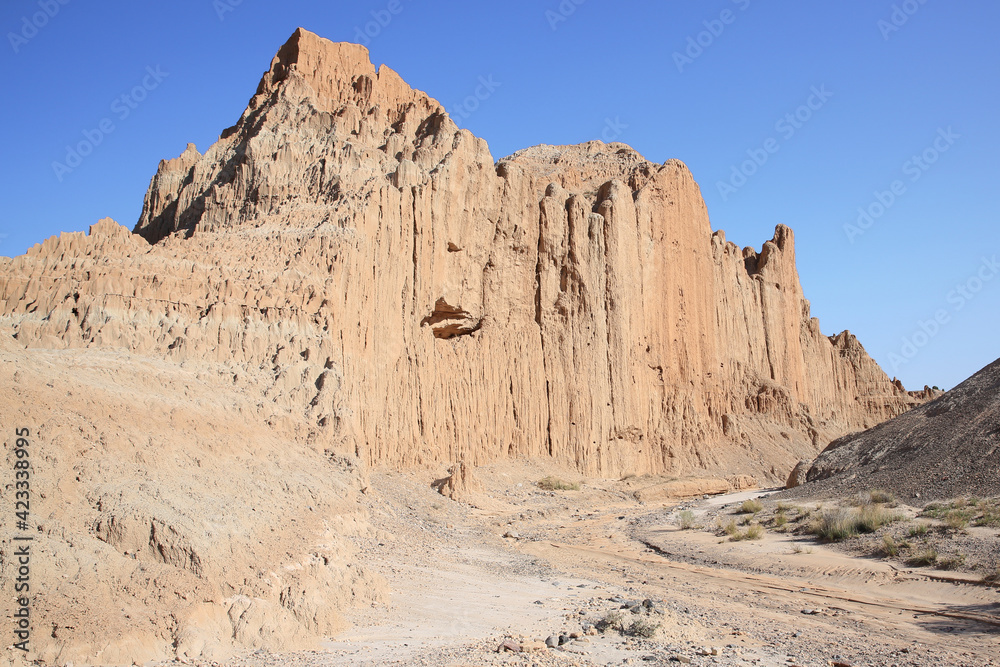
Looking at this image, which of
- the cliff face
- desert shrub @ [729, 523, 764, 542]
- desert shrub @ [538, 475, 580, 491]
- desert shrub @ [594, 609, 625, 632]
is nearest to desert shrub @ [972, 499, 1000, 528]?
desert shrub @ [729, 523, 764, 542]

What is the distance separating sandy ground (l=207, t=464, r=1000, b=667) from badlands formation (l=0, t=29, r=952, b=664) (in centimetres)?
113

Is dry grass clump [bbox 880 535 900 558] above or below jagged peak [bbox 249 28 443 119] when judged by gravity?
below

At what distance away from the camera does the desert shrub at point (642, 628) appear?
9648 millimetres

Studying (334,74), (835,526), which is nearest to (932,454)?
(835,526)

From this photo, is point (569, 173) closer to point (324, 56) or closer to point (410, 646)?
point (324, 56)

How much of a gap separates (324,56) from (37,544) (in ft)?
93.3

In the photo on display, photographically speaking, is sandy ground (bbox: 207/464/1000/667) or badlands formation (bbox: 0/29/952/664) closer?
badlands formation (bbox: 0/29/952/664)

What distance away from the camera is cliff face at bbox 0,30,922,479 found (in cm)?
1752

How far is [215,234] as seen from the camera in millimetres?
22781

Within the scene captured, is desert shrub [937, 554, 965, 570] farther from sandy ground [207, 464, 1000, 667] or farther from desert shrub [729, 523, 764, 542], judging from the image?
desert shrub [729, 523, 764, 542]

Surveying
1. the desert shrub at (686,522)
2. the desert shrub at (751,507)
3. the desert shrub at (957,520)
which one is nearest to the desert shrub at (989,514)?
the desert shrub at (957,520)

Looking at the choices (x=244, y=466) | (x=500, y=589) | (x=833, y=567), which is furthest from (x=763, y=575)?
(x=244, y=466)

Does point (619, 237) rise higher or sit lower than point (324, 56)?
lower

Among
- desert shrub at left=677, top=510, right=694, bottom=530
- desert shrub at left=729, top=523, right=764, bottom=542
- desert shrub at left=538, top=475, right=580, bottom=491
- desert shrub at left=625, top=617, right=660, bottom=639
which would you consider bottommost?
desert shrub at left=625, top=617, right=660, bottom=639
